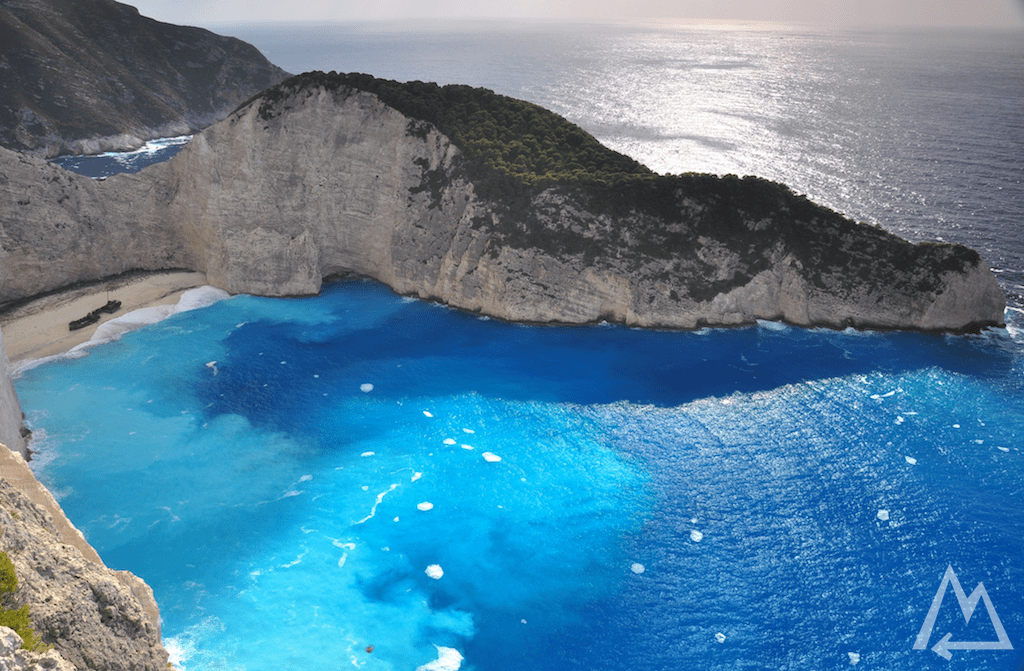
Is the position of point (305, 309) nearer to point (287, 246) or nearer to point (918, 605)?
point (287, 246)

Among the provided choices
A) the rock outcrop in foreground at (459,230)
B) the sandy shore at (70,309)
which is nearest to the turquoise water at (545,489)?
the rock outcrop in foreground at (459,230)

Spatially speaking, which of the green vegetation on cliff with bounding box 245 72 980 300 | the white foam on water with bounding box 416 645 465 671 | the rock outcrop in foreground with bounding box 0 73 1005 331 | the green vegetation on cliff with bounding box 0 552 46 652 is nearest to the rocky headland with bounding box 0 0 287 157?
the rock outcrop in foreground with bounding box 0 73 1005 331

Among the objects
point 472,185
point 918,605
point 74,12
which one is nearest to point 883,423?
point 918,605

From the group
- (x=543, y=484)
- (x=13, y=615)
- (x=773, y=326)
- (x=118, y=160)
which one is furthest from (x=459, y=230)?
(x=118, y=160)

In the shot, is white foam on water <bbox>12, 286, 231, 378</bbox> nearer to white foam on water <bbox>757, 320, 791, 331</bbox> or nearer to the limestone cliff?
the limestone cliff

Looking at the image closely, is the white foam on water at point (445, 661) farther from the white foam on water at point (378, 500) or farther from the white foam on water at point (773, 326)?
the white foam on water at point (773, 326)
